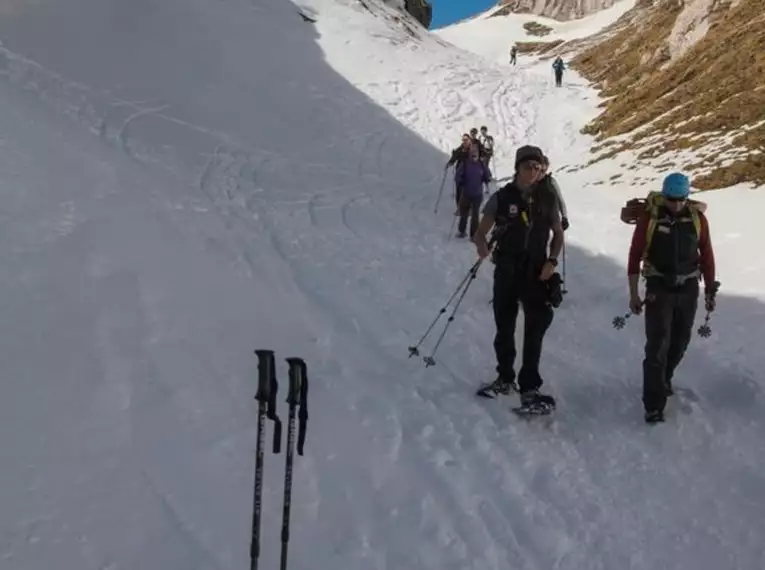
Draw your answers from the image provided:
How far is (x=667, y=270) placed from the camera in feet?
21.6

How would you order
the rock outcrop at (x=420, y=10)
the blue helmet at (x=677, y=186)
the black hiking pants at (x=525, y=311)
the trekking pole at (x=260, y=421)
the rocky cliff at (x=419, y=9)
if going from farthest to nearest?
1. the rock outcrop at (x=420, y=10)
2. the rocky cliff at (x=419, y=9)
3. the black hiking pants at (x=525, y=311)
4. the blue helmet at (x=677, y=186)
5. the trekking pole at (x=260, y=421)

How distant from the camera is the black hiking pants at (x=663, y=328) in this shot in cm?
668

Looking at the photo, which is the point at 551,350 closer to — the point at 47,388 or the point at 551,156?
the point at 47,388

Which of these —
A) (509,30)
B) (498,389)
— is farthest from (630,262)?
(509,30)

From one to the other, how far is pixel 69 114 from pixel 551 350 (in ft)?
47.0

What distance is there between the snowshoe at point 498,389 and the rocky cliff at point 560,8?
86066 mm

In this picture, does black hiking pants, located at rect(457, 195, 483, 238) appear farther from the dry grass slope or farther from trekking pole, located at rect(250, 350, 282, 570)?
trekking pole, located at rect(250, 350, 282, 570)

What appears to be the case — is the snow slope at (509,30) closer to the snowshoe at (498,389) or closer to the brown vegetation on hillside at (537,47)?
the brown vegetation on hillside at (537,47)

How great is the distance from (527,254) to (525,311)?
1.76 feet

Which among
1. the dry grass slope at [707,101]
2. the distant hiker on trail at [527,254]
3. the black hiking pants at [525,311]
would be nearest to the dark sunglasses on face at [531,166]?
the distant hiker on trail at [527,254]

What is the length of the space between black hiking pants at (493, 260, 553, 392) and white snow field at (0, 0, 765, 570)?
0.49 metres

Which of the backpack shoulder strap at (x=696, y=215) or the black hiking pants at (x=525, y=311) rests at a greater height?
the backpack shoulder strap at (x=696, y=215)

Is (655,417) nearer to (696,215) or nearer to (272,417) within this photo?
(696,215)

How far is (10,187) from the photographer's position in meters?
10.1
